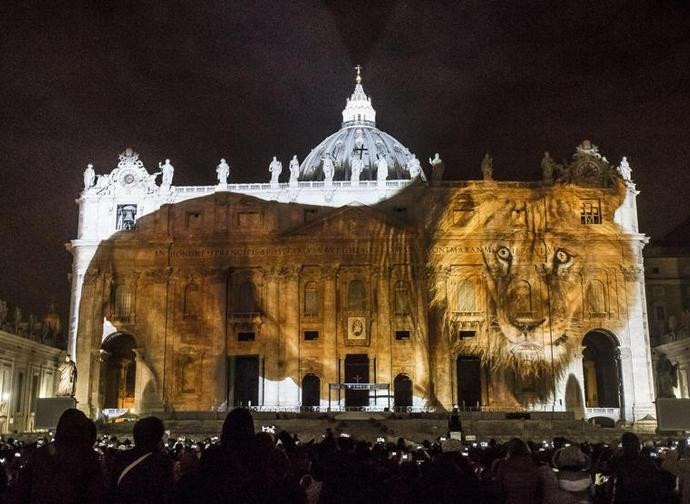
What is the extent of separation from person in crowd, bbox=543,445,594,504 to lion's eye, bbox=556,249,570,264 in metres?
49.1

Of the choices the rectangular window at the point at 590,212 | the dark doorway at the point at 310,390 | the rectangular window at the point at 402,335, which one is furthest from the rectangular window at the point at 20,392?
the rectangular window at the point at 590,212

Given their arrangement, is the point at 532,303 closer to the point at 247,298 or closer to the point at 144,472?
the point at 247,298

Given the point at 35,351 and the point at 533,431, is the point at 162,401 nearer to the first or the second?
the point at 35,351

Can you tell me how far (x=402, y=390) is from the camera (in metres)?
54.8

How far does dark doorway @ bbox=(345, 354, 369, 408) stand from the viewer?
5453 centimetres

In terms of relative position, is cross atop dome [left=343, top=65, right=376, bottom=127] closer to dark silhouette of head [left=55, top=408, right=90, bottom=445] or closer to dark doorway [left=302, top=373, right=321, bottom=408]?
dark doorway [left=302, top=373, right=321, bottom=408]

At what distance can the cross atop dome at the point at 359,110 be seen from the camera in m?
92.4

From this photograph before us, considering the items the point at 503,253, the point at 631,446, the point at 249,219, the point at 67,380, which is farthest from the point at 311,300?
the point at 631,446

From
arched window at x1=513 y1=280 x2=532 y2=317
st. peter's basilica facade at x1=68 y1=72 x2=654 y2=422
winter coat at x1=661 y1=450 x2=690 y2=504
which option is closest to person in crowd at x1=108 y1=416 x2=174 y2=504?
winter coat at x1=661 y1=450 x2=690 y2=504

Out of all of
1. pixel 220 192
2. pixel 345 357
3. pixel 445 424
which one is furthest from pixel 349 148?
pixel 445 424

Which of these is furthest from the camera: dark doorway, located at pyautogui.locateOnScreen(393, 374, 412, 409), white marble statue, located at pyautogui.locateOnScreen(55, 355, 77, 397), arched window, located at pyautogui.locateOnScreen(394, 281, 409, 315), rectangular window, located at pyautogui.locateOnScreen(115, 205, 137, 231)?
rectangular window, located at pyautogui.locateOnScreen(115, 205, 137, 231)

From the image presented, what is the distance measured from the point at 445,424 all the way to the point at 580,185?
23.2 meters

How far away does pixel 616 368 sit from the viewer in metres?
55.8

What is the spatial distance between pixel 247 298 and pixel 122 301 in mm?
8960
